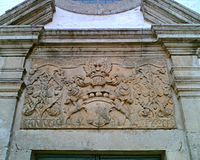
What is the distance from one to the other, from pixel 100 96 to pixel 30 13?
1801 mm

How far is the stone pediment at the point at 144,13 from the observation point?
4327 millimetres

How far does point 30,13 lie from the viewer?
4441mm

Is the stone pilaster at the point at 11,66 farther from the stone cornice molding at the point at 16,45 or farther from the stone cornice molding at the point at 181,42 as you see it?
the stone cornice molding at the point at 181,42

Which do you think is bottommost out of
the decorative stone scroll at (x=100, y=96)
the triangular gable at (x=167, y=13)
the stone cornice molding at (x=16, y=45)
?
the decorative stone scroll at (x=100, y=96)

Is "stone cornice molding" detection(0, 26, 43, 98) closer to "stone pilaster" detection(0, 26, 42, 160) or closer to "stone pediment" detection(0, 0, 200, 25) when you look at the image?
"stone pilaster" detection(0, 26, 42, 160)

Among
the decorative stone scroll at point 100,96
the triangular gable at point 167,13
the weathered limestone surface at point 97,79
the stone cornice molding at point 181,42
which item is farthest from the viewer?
the triangular gable at point 167,13

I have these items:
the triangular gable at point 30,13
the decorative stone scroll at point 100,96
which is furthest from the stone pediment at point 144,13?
the decorative stone scroll at point 100,96

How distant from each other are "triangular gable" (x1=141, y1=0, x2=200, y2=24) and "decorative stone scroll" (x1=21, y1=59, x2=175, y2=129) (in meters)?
0.79

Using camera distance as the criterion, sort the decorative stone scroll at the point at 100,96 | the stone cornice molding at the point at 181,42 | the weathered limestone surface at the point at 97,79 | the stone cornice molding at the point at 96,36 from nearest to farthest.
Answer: the weathered limestone surface at the point at 97,79 → the decorative stone scroll at the point at 100,96 → the stone cornice molding at the point at 181,42 → the stone cornice molding at the point at 96,36

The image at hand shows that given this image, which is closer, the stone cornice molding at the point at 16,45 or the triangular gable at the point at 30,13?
the stone cornice molding at the point at 16,45

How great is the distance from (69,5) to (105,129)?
2.52m

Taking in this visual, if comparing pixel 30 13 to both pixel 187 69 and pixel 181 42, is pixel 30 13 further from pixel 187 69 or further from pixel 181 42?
pixel 187 69

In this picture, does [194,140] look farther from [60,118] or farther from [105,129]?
[60,118]

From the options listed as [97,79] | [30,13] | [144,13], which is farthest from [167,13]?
[30,13]
